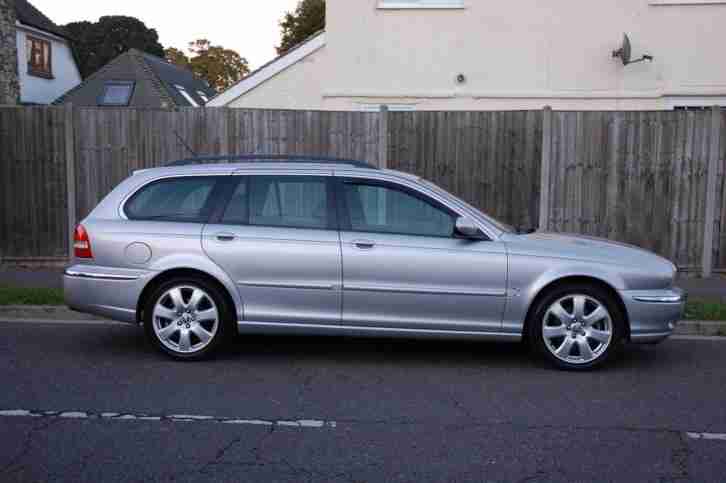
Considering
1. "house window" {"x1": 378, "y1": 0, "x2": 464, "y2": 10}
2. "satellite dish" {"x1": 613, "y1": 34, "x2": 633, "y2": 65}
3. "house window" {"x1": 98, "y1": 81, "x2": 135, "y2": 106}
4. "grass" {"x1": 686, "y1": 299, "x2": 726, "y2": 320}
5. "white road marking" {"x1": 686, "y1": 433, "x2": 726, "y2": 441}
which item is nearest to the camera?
"white road marking" {"x1": 686, "y1": 433, "x2": 726, "y2": 441}

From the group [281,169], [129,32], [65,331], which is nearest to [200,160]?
[281,169]

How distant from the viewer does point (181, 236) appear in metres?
6.81

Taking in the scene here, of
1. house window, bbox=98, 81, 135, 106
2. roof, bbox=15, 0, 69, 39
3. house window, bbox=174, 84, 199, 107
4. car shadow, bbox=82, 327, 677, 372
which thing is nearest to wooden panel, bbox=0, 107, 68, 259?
car shadow, bbox=82, 327, 677, 372

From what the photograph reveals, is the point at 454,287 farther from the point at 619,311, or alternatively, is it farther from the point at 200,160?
the point at 200,160

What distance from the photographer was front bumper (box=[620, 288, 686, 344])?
6594 millimetres

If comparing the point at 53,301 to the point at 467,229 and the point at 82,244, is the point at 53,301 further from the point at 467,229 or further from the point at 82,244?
the point at 467,229

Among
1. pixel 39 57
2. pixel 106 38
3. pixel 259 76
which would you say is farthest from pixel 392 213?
pixel 106 38

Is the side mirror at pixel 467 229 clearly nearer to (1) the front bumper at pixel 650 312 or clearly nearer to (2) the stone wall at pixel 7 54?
(1) the front bumper at pixel 650 312

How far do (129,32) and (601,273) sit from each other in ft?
194

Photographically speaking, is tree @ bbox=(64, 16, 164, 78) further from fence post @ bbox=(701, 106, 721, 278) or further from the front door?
the front door

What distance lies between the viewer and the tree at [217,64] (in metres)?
55.2

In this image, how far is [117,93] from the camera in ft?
120

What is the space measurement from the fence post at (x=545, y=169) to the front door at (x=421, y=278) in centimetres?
446

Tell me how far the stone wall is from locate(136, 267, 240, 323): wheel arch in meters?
10.3
